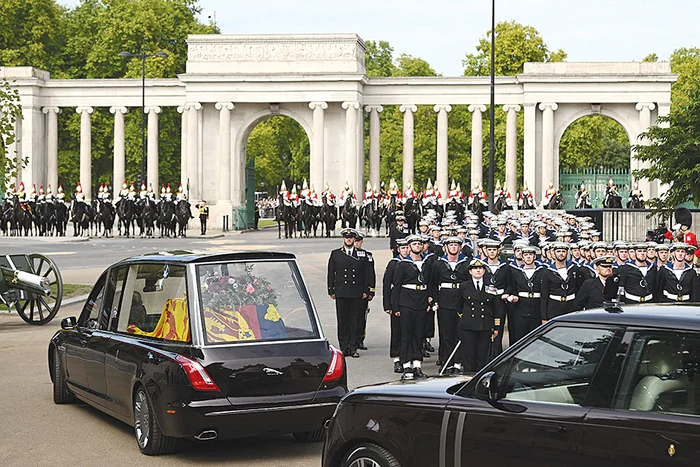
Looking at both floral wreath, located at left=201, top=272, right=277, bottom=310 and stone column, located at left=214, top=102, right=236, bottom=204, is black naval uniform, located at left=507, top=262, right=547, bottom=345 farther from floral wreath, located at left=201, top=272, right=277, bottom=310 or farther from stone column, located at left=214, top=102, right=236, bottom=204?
stone column, located at left=214, top=102, right=236, bottom=204

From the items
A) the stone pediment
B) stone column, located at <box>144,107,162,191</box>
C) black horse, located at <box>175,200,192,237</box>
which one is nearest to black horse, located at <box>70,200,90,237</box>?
black horse, located at <box>175,200,192,237</box>

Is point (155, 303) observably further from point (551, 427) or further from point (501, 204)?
point (501, 204)

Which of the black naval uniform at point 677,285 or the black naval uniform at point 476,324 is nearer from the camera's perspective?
the black naval uniform at point 476,324

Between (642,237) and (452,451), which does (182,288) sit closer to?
(452,451)

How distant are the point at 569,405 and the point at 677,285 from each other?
8965mm

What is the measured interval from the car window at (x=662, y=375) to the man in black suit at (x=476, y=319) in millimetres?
7378

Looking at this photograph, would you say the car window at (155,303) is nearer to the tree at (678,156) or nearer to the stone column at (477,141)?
the tree at (678,156)

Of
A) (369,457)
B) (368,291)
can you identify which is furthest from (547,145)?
(369,457)

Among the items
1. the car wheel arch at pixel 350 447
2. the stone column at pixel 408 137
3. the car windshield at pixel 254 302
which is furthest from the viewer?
the stone column at pixel 408 137

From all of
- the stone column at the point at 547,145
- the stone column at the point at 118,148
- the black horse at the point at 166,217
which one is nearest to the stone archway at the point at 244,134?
the stone column at the point at 118,148

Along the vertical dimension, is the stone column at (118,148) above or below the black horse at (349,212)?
above

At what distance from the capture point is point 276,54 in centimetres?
6425

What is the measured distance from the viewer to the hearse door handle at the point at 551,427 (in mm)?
5836

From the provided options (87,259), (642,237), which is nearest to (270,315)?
(642,237)
